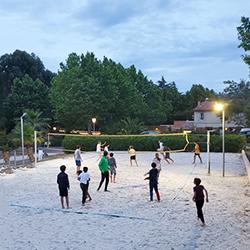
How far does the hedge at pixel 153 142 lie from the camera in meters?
36.6

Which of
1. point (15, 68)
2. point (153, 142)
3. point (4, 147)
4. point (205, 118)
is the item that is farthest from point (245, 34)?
point (15, 68)

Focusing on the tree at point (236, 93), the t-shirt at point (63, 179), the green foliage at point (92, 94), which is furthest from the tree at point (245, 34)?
the green foliage at point (92, 94)

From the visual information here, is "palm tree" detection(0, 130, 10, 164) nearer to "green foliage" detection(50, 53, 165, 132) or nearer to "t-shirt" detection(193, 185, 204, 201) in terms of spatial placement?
"t-shirt" detection(193, 185, 204, 201)

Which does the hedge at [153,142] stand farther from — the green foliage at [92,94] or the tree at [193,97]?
the tree at [193,97]

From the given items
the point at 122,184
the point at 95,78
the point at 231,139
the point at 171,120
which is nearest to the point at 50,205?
the point at 122,184

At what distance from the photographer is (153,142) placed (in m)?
38.6

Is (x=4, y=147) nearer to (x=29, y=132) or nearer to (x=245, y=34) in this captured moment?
(x=29, y=132)

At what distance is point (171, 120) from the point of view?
7481cm

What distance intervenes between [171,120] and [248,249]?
66464mm

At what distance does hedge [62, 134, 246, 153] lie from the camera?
3656 centimetres

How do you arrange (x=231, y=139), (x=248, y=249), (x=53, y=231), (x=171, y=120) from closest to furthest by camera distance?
1. (x=248, y=249)
2. (x=53, y=231)
3. (x=231, y=139)
4. (x=171, y=120)

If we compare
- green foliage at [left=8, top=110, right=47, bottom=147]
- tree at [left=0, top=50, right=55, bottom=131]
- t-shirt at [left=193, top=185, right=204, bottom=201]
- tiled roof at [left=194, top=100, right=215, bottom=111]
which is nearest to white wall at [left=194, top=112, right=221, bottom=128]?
tiled roof at [left=194, top=100, right=215, bottom=111]

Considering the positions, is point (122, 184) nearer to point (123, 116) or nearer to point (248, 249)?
point (248, 249)

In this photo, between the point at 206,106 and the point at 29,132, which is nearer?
the point at 29,132
